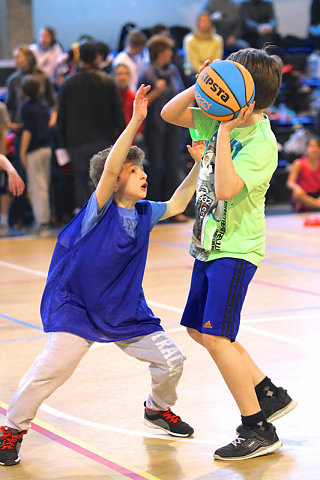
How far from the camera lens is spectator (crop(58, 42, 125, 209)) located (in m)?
10.2

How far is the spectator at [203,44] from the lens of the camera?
13.3m

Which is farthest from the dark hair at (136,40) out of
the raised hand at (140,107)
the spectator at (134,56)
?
the raised hand at (140,107)

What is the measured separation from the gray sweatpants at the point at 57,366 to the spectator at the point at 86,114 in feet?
21.8

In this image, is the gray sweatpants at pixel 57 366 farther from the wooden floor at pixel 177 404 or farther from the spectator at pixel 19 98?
the spectator at pixel 19 98

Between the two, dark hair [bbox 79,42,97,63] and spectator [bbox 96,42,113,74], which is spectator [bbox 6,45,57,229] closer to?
spectator [bbox 96,42,113,74]

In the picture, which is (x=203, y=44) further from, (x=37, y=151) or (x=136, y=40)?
(x=37, y=151)

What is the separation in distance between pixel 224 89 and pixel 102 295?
3.28 feet

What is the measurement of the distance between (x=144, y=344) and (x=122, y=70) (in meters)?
7.79

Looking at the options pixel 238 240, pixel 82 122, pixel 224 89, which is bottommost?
pixel 82 122

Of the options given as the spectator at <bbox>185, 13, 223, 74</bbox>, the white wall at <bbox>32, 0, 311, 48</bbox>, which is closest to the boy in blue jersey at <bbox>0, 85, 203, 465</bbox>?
the spectator at <bbox>185, 13, 223, 74</bbox>

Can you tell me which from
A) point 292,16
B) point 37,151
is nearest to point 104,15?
point 292,16

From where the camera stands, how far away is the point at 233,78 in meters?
3.58

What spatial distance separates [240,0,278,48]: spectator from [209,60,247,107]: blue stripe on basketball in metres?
12.6

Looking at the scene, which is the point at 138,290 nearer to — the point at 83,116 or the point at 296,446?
the point at 296,446
